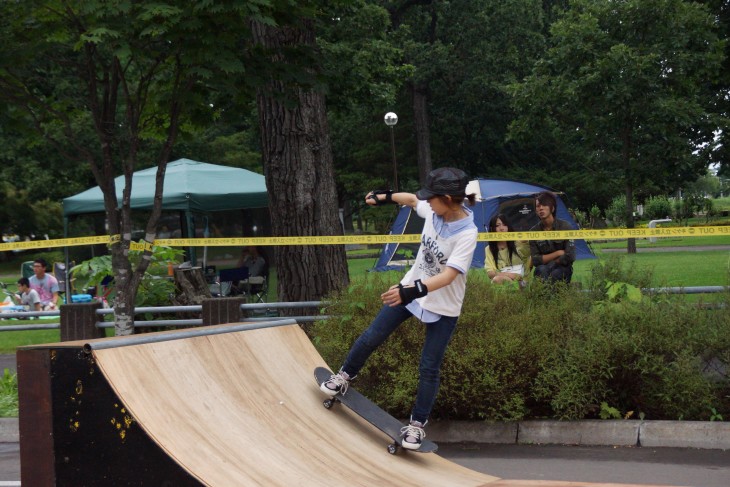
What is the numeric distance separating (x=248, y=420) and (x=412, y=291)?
127 cm

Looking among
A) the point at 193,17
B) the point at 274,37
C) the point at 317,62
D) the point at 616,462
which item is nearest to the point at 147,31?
the point at 193,17

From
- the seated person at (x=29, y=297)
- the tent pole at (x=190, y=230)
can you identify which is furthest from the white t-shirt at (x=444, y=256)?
the seated person at (x=29, y=297)

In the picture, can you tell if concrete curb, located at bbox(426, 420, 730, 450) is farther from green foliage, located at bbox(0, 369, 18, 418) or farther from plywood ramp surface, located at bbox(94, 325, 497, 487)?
green foliage, located at bbox(0, 369, 18, 418)

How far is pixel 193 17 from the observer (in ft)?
25.3

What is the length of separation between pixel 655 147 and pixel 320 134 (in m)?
23.7

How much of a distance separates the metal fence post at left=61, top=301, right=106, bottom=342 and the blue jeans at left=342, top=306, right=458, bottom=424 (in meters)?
5.04

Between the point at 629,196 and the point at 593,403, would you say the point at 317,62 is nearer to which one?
the point at 593,403

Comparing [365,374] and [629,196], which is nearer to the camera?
[365,374]

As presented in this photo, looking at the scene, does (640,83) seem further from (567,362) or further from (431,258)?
(431,258)

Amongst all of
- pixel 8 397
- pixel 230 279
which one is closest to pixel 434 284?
pixel 8 397

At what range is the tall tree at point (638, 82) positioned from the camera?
96.5 ft

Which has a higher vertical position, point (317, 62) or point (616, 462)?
point (317, 62)

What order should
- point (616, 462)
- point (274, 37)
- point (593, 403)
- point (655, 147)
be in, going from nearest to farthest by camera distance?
point (616, 462) < point (593, 403) < point (274, 37) < point (655, 147)

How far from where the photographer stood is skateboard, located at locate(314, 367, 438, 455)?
19.8ft
